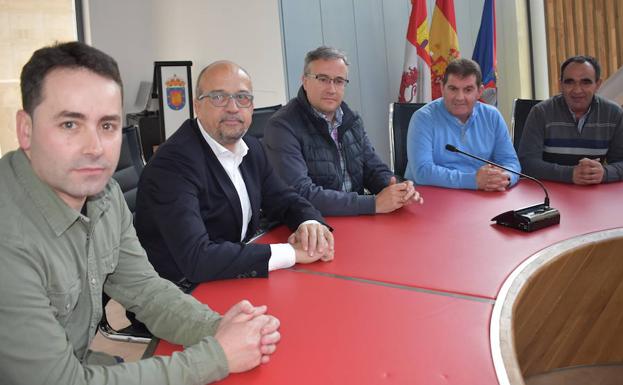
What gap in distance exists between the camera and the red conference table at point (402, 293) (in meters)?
0.94

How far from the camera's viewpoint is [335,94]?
2404mm

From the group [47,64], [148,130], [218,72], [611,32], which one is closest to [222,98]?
[218,72]

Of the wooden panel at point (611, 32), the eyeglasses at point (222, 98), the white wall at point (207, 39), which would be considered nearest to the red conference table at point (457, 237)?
the eyeglasses at point (222, 98)

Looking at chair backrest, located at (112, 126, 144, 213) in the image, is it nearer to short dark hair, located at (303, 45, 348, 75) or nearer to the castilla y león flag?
short dark hair, located at (303, 45, 348, 75)

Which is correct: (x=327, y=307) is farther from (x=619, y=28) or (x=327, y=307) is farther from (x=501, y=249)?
(x=619, y=28)

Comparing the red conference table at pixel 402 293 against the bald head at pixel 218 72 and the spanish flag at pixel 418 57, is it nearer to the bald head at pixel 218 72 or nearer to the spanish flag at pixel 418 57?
the bald head at pixel 218 72

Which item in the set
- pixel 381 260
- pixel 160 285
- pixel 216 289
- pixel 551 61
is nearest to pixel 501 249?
pixel 381 260

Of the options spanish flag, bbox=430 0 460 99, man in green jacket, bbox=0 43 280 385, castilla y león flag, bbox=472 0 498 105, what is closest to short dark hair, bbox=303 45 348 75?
man in green jacket, bbox=0 43 280 385

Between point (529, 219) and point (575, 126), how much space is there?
4.10 ft

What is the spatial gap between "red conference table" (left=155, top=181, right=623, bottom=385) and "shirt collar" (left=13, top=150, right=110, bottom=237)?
31 centimetres

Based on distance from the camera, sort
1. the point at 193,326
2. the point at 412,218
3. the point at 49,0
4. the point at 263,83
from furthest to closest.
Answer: the point at 263,83
the point at 49,0
the point at 412,218
the point at 193,326

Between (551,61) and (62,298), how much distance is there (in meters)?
5.11

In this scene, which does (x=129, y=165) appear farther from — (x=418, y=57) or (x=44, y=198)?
(x=418, y=57)

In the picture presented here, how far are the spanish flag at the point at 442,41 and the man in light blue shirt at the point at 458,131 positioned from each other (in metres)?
2.06
